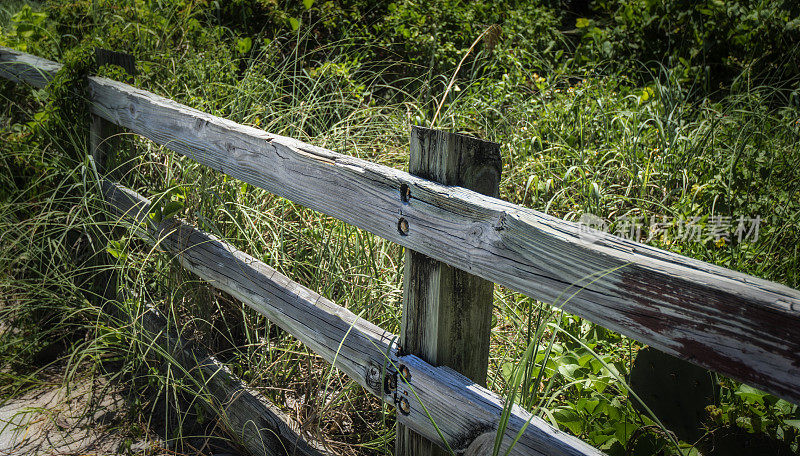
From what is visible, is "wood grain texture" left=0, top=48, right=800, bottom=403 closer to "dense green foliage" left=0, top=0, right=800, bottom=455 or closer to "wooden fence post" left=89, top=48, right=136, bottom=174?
"dense green foliage" left=0, top=0, right=800, bottom=455

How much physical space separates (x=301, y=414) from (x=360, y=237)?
0.81 m

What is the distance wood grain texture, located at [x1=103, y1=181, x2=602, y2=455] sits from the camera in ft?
5.04

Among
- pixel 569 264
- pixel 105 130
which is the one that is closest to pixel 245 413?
pixel 569 264

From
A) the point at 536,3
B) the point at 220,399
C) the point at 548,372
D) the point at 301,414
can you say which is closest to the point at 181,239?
the point at 220,399

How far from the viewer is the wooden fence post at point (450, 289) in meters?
1.61

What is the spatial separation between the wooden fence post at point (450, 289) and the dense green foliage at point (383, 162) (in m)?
0.20

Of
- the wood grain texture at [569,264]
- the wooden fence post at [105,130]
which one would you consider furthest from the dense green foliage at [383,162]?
the wood grain texture at [569,264]

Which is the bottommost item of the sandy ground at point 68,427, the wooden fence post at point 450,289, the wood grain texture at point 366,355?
the sandy ground at point 68,427

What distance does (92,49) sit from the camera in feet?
10.8

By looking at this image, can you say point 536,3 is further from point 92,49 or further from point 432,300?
point 432,300

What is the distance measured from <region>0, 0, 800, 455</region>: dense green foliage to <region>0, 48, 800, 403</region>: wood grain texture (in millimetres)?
165

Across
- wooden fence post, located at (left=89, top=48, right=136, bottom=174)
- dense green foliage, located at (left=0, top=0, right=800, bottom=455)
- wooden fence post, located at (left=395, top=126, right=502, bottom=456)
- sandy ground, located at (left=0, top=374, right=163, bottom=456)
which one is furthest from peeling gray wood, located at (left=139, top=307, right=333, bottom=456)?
wooden fence post, located at (left=89, top=48, right=136, bottom=174)

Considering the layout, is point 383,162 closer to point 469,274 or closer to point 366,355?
point 366,355

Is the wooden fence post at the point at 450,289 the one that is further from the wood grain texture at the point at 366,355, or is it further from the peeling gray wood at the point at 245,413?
the peeling gray wood at the point at 245,413
